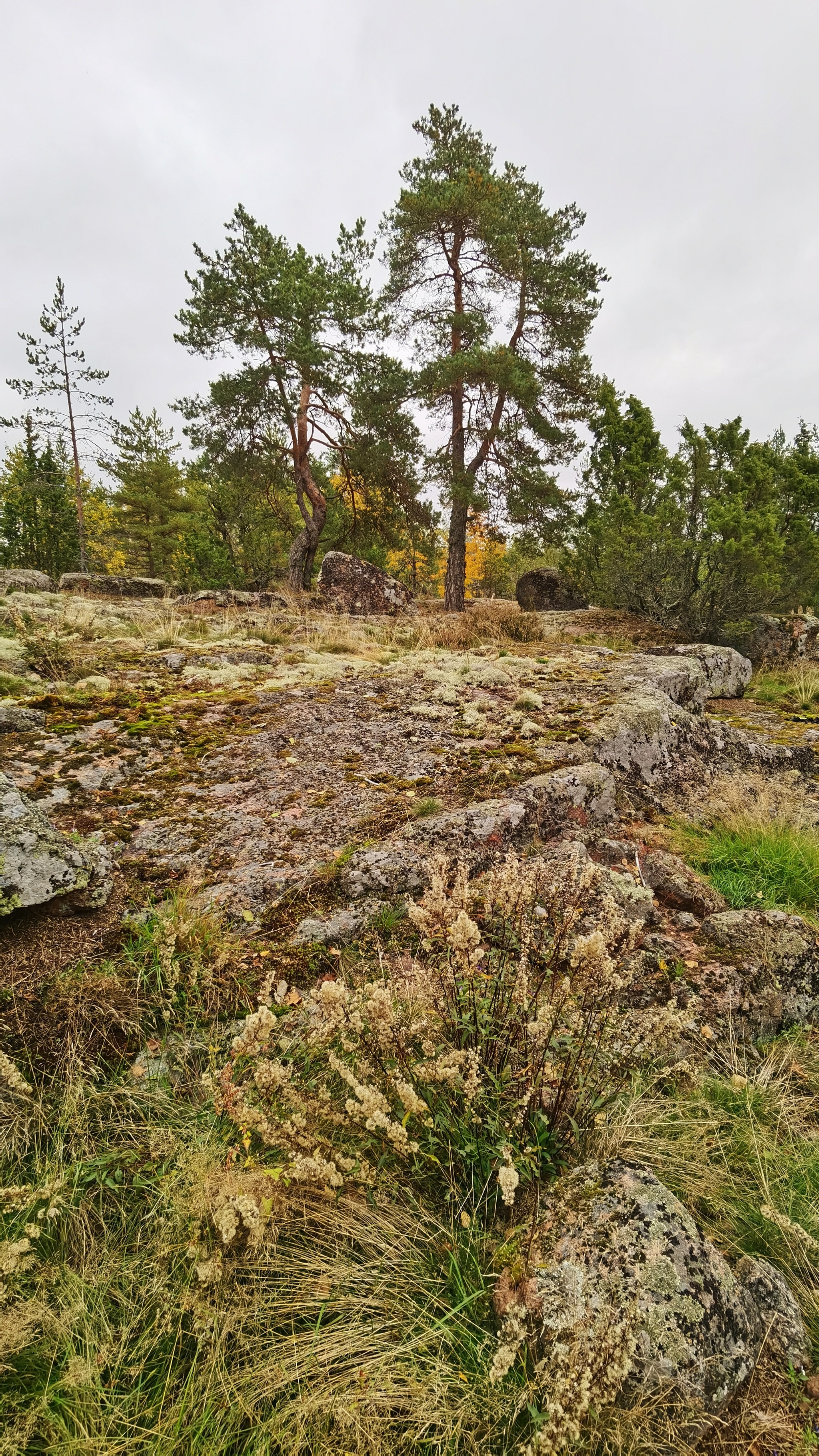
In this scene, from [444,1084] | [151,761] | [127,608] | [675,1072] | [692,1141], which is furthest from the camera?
[127,608]

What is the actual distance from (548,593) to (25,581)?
1462 centimetres

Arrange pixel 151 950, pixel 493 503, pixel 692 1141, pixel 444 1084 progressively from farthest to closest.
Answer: pixel 493 503
pixel 151 950
pixel 692 1141
pixel 444 1084

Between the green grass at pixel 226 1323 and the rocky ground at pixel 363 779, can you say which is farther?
the rocky ground at pixel 363 779

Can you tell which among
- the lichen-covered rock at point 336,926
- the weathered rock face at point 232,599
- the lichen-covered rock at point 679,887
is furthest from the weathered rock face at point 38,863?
the weathered rock face at point 232,599

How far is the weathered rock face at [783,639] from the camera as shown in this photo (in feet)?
34.3

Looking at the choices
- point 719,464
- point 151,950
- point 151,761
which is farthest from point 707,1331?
point 719,464

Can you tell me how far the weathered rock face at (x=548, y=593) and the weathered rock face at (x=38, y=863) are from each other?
1330cm

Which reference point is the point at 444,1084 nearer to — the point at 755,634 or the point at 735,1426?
the point at 735,1426

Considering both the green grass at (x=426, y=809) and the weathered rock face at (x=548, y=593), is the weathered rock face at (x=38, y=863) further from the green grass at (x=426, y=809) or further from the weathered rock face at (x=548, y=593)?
the weathered rock face at (x=548, y=593)

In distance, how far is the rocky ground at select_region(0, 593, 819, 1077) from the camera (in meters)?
2.60

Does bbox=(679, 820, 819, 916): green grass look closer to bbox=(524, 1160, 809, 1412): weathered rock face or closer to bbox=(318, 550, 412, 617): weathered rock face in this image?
bbox=(524, 1160, 809, 1412): weathered rock face

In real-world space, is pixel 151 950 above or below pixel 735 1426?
above

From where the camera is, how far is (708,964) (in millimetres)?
2643

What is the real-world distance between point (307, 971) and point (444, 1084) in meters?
0.85
